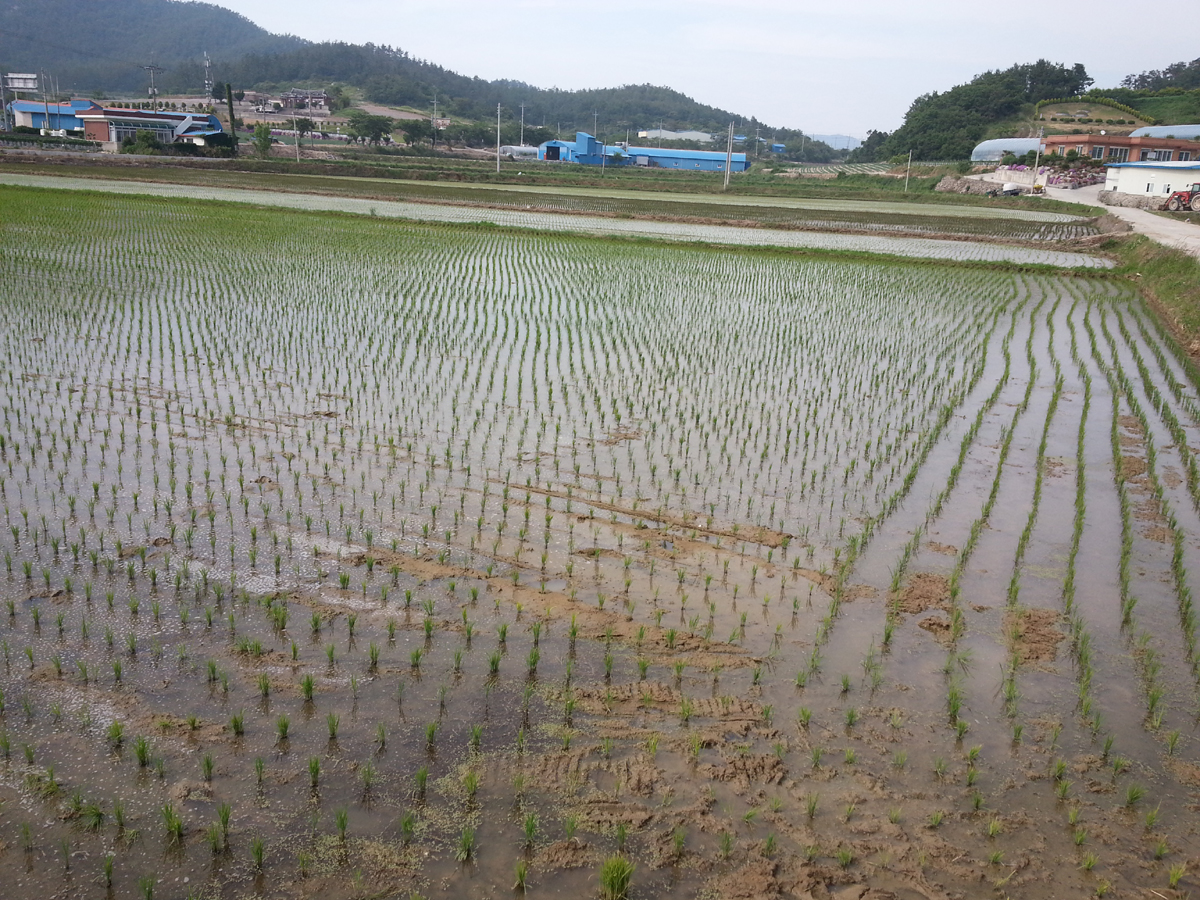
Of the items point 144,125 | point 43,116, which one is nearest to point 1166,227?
point 144,125

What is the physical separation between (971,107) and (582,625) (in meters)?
81.1

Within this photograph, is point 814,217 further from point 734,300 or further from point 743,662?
point 743,662

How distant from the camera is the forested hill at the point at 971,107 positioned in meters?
68.8

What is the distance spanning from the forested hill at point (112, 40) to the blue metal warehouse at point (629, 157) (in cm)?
8028

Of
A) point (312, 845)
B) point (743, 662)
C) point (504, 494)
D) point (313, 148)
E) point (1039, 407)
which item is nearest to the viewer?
point (312, 845)

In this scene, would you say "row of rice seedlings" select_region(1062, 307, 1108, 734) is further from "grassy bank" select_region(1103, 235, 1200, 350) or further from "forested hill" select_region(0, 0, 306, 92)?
"forested hill" select_region(0, 0, 306, 92)

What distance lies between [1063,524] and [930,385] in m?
3.50

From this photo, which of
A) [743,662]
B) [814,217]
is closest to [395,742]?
[743,662]

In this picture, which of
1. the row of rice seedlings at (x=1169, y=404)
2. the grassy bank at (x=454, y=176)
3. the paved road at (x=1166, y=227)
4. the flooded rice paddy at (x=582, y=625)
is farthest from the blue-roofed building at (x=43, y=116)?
the row of rice seedlings at (x=1169, y=404)

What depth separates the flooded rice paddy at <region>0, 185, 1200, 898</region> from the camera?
2748mm

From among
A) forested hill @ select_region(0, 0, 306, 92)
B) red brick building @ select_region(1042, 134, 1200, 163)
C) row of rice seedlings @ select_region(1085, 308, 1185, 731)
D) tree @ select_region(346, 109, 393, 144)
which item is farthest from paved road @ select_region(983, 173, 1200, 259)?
forested hill @ select_region(0, 0, 306, 92)

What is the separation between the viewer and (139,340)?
9.03 meters

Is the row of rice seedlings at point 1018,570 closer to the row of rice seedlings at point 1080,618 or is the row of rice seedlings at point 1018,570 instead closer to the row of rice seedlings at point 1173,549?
the row of rice seedlings at point 1080,618

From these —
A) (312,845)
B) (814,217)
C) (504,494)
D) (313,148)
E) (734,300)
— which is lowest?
(312,845)
